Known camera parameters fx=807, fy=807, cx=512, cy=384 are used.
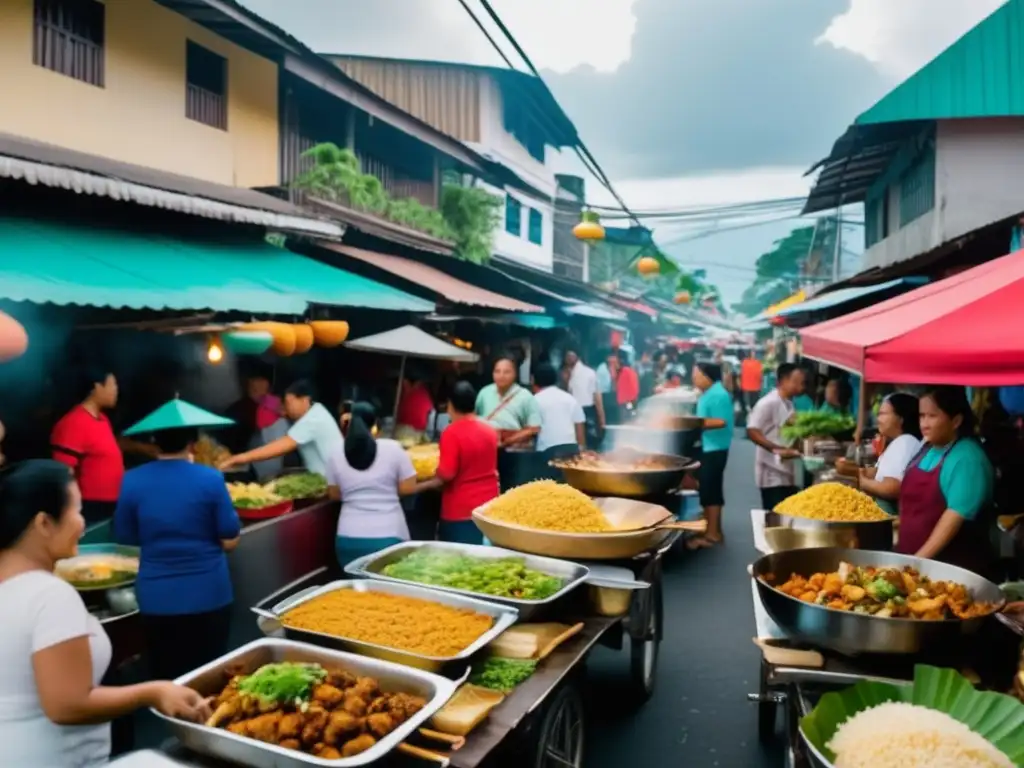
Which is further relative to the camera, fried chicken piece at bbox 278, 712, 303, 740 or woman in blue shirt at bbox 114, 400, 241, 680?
woman in blue shirt at bbox 114, 400, 241, 680

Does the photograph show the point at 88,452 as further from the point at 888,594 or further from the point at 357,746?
the point at 888,594

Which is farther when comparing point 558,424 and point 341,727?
point 558,424

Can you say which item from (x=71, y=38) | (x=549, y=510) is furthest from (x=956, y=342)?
(x=71, y=38)

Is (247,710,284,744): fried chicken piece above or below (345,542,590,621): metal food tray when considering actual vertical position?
below

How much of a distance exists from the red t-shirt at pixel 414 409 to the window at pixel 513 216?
1434cm

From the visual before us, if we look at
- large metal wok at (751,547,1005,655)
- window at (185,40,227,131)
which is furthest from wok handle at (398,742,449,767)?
window at (185,40,227,131)

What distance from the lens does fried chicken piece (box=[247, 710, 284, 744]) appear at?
2.58 meters

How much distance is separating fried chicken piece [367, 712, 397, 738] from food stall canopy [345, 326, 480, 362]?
17.7 ft

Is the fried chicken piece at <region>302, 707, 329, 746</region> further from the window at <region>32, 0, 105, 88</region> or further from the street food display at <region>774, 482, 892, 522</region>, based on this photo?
the window at <region>32, 0, 105, 88</region>

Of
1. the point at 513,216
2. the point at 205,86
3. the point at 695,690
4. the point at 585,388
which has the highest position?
the point at 513,216

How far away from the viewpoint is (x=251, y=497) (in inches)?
245

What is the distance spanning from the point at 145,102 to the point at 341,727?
9.32 metres

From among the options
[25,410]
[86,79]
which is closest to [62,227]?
[25,410]

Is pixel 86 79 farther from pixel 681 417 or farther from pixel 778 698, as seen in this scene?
pixel 778 698
